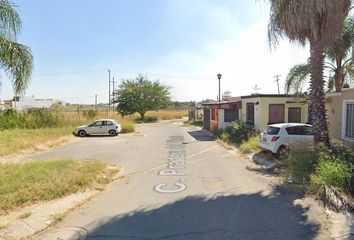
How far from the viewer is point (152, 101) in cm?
5144

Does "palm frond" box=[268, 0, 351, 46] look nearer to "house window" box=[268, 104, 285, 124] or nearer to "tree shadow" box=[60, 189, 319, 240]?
"tree shadow" box=[60, 189, 319, 240]

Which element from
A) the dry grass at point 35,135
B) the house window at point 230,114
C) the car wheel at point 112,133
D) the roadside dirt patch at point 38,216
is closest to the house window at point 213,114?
the house window at point 230,114

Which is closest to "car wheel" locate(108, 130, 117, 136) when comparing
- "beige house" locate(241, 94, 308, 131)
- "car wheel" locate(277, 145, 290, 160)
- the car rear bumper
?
"beige house" locate(241, 94, 308, 131)

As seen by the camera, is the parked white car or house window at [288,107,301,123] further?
house window at [288,107,301,123]

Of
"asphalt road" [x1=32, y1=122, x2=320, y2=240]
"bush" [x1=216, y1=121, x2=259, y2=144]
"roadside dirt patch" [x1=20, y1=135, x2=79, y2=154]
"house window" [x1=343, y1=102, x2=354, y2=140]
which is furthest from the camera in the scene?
"bush" [x1=216, y1=121, x2=259, y2=144]

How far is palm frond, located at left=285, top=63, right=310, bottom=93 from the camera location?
18.6 m

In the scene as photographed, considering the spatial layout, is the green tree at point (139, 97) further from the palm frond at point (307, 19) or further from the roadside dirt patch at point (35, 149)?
the palm frond at point (307, 19)

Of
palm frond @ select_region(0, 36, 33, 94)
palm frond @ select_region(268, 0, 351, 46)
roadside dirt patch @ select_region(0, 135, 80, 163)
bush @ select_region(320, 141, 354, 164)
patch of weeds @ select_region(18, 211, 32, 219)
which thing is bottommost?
roadside dirt patch @ select_region(0, 135, 80, 163)

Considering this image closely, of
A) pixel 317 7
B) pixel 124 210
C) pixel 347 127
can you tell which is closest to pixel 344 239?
pixel 124 210

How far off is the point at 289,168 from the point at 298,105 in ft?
40.6

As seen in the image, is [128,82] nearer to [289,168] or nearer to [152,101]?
[152,101]

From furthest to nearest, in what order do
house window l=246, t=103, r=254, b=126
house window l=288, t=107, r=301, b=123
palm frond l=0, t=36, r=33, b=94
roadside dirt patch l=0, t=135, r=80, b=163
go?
house window l=246, t=103, r=254, b=126, house window l=288, t=107, r=301, b=123, roadside dirt patch l=0, t=135, r=80, b=163, palm frond l=0, t=36, r=33, b=94

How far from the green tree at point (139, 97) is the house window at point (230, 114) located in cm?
2751

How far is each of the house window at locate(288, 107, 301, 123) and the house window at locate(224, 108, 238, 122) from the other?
511 cm
